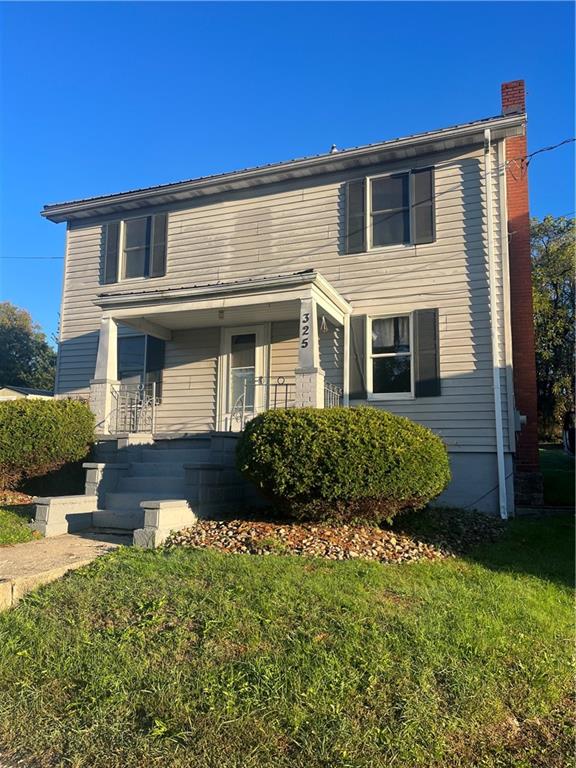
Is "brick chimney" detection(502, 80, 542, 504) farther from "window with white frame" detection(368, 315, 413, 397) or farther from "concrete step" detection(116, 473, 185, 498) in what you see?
"concrete step" detection(116, 473, 185, 498)

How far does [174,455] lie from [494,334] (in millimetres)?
5437

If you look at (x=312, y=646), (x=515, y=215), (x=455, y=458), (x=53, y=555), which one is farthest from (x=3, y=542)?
(x=515, y=215)

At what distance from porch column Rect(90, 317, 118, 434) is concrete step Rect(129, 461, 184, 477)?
3.81ft

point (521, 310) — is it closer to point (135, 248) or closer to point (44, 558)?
point (135, 248)

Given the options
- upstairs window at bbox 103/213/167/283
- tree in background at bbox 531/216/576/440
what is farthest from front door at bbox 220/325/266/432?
tree in background at bbox 531/216/576/440

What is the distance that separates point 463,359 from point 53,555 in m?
6.83

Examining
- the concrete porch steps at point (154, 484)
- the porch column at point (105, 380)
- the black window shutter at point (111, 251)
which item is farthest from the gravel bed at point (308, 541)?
the black window shutter at point (111, 251)

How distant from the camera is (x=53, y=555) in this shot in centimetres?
585

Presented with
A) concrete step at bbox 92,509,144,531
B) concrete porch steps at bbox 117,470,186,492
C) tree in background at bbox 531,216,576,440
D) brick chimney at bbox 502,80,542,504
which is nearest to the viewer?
concrete step at bbox 92,509,144,531

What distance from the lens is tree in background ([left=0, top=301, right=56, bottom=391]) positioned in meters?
35.5

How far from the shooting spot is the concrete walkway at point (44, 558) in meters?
4.61

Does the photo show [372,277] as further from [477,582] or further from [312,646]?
[312,646]

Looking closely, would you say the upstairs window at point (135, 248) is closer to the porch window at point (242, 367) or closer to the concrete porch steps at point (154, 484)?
the porch window at point (242, 367)

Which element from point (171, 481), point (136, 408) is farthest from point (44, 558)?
point (136, 408)
